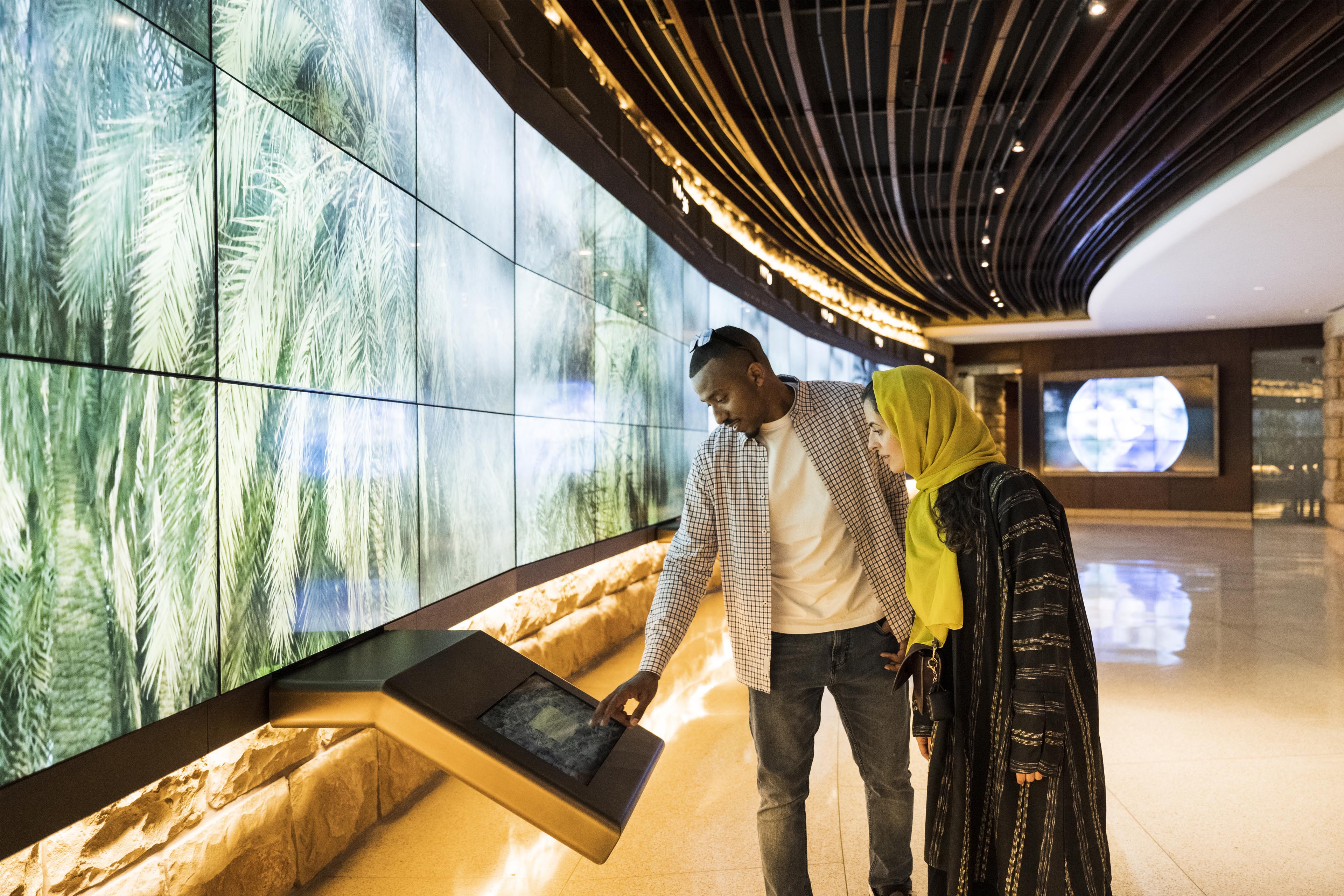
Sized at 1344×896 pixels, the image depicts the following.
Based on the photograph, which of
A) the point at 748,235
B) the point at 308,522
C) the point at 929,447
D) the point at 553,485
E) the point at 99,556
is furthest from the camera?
the point at 748,235

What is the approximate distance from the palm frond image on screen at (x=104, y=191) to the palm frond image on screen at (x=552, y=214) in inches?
92.2

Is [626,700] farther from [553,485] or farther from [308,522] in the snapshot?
[553,485]

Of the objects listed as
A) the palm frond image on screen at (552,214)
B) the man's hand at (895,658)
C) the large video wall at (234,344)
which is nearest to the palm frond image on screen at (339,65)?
the large video wall at (234,344)

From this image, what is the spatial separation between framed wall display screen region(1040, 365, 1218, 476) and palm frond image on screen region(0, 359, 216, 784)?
20.1 metres

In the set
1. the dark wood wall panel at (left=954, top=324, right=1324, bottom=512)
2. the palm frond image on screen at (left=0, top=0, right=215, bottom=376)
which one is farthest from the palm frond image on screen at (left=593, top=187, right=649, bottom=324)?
the dark wood wall panel at (left=954, top=324, right=1324, bottom=512)

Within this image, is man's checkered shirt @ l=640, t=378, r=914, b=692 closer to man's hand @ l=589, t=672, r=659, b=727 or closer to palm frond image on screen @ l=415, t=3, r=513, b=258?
man's hand @ l=589, t=672, r=659, b=727

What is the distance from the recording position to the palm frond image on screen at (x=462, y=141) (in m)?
3.21

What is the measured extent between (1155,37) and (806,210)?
423cm

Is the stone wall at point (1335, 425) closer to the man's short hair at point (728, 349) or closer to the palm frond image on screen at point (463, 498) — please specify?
the palm frond image on screen at point (463, 498)

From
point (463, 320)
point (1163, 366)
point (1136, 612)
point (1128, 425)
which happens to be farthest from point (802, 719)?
point (1163, 366)

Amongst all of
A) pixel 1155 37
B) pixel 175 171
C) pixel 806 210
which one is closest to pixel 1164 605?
pixel 1155 37

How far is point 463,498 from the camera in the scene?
11.6 ft

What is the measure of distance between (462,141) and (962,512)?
8.66ft

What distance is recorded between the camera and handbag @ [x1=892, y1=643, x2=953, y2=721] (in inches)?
77.0
